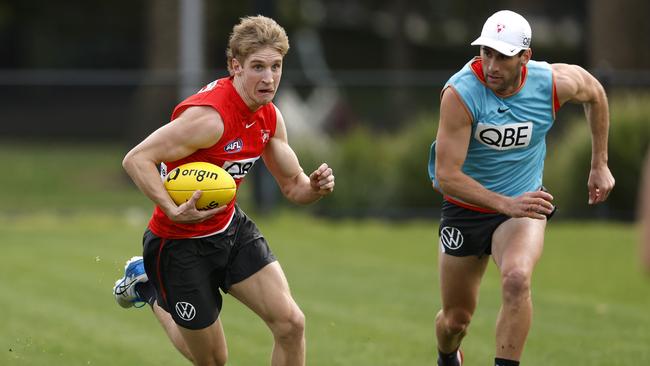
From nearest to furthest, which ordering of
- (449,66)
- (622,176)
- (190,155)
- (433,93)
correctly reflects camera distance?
(190,155) → (622,176) → (433,93) → (449,66)

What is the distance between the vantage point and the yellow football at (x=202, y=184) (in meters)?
6.78

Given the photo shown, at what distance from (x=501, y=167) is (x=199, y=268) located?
6.98ft

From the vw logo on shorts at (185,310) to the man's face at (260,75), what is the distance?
4.05 ft

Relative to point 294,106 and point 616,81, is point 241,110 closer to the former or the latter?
point 616,81

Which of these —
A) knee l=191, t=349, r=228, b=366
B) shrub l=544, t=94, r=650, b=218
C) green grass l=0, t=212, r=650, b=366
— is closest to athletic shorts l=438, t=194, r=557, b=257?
green grass l=0, t=212, r=650, b=366

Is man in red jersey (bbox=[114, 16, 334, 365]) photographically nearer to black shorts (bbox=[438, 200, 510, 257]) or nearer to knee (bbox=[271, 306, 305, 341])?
knee (bbox=[271, 306, 305, 341])

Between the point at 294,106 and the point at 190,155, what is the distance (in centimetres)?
1530

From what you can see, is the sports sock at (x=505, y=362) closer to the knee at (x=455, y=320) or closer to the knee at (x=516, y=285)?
the knee at (x=516, y=285)

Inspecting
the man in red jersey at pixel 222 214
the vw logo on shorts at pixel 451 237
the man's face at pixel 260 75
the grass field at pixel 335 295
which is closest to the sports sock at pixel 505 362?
the vw logo on shorts at pixel 451 237

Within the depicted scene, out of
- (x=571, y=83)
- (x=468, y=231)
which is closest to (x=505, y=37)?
(x=571, y=83)

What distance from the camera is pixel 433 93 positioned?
65.5ft

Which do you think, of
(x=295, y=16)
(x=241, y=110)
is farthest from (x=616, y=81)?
(x=295, y=16)

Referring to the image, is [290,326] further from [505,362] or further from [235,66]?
[235,66]

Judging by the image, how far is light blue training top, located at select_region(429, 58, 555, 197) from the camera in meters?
7.52
